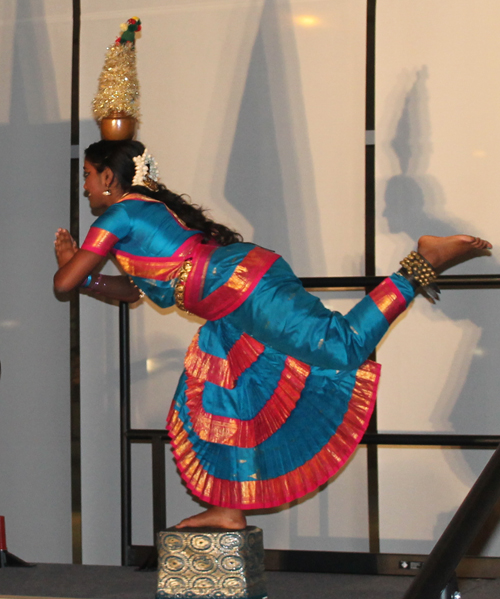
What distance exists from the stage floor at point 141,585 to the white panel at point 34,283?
1.34ft

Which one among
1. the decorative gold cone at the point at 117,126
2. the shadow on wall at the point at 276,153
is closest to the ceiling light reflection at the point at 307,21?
the shadow on wall at the point at 276,153

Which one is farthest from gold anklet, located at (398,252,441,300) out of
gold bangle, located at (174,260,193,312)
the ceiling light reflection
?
the ceiling light reflection

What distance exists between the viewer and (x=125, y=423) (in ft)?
A: 8.68

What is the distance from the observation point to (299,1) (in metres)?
2.78

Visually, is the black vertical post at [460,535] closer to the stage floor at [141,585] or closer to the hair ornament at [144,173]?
the stage floor at [141,585]

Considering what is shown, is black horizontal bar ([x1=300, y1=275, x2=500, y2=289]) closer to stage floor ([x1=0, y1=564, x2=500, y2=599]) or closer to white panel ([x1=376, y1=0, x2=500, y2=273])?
white panel ([x1=376, y1=0, x2=500, y2=273])

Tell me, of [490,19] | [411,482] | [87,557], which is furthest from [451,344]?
[87,557]

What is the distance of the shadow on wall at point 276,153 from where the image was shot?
2.75 metres

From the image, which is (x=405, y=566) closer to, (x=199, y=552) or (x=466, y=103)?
(x=199, y=552)

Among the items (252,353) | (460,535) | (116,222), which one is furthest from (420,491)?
(460,535)

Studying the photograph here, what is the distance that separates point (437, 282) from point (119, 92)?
1.19m

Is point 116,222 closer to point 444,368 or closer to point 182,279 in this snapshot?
point 182,279

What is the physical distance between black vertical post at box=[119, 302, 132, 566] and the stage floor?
0.40ft

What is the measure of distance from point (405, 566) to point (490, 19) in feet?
6.38
